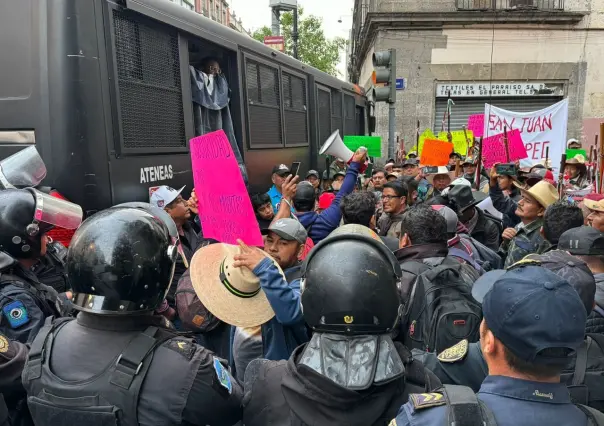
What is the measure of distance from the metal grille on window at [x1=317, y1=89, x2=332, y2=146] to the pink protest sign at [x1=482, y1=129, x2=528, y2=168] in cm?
332

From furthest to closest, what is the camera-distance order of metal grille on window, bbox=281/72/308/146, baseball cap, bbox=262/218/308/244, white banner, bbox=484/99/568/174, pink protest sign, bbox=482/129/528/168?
metal grille on window, bbox=281/72/308/146 < white banner, bbox=484/99/568/174 < pink protest sign, bbox=482/129/528/168 < baseball cap, bbox=262/218/308/244

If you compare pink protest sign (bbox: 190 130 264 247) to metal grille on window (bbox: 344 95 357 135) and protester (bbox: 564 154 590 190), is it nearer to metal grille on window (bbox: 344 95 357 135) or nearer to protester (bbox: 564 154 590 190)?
protester (bbox: 564 154 590 190)

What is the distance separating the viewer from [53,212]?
2727 millimetres

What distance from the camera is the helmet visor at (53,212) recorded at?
2.67m

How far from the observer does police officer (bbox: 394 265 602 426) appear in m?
1.29

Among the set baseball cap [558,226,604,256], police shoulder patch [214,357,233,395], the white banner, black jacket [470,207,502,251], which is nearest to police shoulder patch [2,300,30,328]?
police shoulder patch [214,357,233,395]

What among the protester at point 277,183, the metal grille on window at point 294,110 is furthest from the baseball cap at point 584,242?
the metal grille on window at point 294,110

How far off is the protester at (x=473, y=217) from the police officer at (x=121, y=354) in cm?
328

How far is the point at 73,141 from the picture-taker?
376 cm

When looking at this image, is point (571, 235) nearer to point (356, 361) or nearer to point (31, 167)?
point (356, 361)

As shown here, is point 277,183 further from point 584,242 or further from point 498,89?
point 498,89

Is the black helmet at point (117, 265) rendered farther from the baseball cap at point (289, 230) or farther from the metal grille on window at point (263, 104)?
the metal grille on window at point (263, 104)

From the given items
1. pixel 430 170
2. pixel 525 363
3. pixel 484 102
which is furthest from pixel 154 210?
pixel 484 102

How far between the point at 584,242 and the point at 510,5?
1671cm
